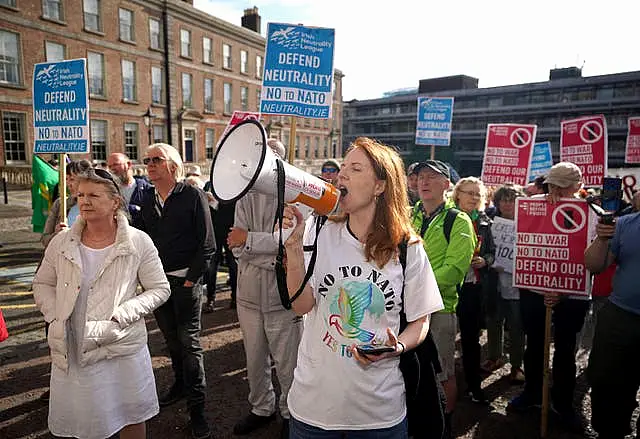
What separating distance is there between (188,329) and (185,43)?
30.7 m

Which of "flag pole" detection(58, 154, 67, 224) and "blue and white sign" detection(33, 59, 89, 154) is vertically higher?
"blue and white sign" detection(33, 59, 89, 154)

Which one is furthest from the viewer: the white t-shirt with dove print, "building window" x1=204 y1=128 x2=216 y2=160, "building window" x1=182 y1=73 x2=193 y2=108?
"building window" x1=204 y1=128 x2=216 y2=160

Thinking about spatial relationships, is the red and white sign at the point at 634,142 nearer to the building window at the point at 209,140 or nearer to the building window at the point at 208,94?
the building window at the point at 209,140

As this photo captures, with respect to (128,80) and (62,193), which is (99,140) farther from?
(62,193)

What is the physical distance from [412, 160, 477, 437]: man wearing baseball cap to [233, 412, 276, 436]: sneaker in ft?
4.61

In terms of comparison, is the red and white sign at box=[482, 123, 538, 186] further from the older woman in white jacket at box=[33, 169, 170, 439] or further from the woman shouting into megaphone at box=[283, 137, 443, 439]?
the older woman in white jacket at box=[33, 169, 170, 439]

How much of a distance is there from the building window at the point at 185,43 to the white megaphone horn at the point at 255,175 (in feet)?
102

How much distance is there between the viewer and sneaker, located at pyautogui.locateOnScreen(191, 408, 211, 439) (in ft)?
9.99

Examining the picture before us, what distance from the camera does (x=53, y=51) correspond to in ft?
72.3

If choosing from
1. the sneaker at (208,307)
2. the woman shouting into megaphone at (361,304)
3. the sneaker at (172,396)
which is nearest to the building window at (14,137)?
the sneaker at (208,307)

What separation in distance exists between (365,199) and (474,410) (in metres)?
2.75

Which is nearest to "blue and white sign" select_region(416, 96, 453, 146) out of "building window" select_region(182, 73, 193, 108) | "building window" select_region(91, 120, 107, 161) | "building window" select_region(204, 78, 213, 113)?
"building window" select_region(91, 120, 107, 161)

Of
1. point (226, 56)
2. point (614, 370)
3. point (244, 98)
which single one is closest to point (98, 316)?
point (614, 370)

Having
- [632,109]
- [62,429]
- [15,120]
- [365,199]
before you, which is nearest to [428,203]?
[365,199]
